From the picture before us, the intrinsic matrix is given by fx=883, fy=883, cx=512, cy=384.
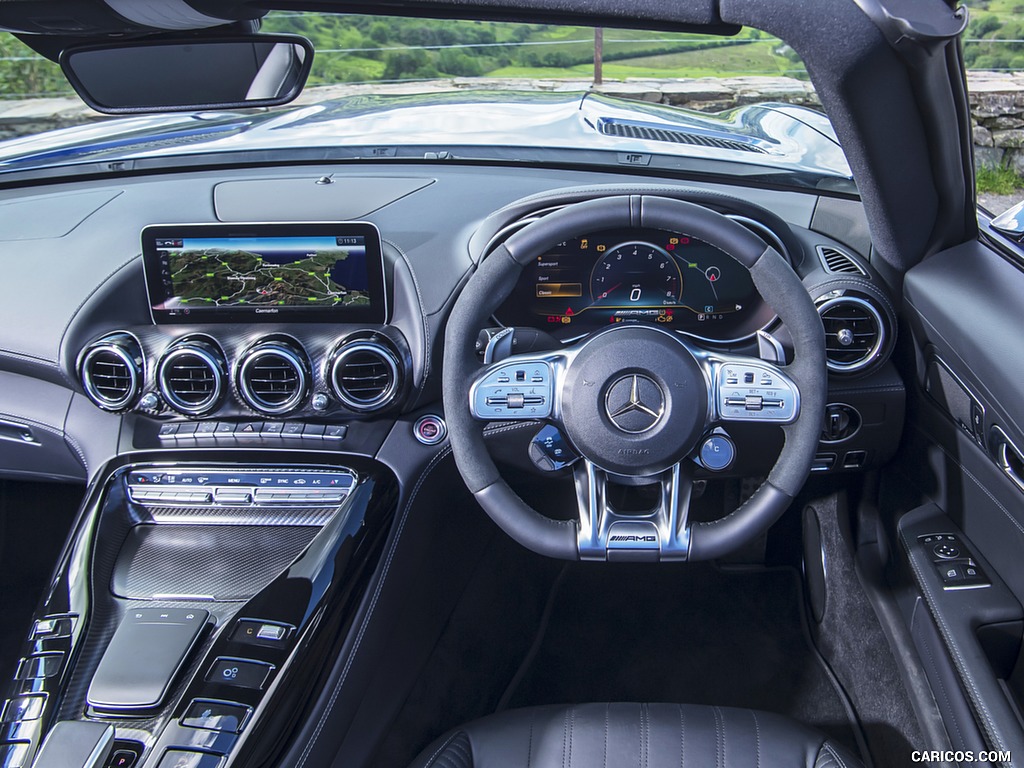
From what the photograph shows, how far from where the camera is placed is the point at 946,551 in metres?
1.97

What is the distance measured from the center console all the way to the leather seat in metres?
0.36

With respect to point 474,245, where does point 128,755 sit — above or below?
below

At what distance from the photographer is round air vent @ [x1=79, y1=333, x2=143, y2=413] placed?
2.15 meters

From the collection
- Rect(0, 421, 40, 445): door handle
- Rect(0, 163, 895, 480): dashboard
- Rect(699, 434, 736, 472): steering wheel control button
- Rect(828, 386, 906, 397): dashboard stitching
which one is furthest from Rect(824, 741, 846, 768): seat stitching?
Rect(0, 421, 40, 445): door handle

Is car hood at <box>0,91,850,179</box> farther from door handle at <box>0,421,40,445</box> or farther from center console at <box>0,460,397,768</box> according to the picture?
center console at <box>0,460,397,768</box>

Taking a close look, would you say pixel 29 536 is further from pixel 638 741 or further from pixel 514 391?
pixel 638 741

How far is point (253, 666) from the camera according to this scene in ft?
5.76

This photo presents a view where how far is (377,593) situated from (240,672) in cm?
38

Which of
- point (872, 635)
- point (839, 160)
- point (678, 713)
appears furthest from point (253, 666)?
point (839, 160)

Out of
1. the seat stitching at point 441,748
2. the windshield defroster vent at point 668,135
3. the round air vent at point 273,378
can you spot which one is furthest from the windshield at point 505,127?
the seat stitching at point 441,748

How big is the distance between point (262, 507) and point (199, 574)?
215 mm

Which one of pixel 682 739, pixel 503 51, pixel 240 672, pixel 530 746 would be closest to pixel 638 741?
pixel 682 739

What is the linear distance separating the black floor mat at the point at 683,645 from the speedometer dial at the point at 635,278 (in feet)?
3.75

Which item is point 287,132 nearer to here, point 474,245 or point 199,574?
point 474,245
